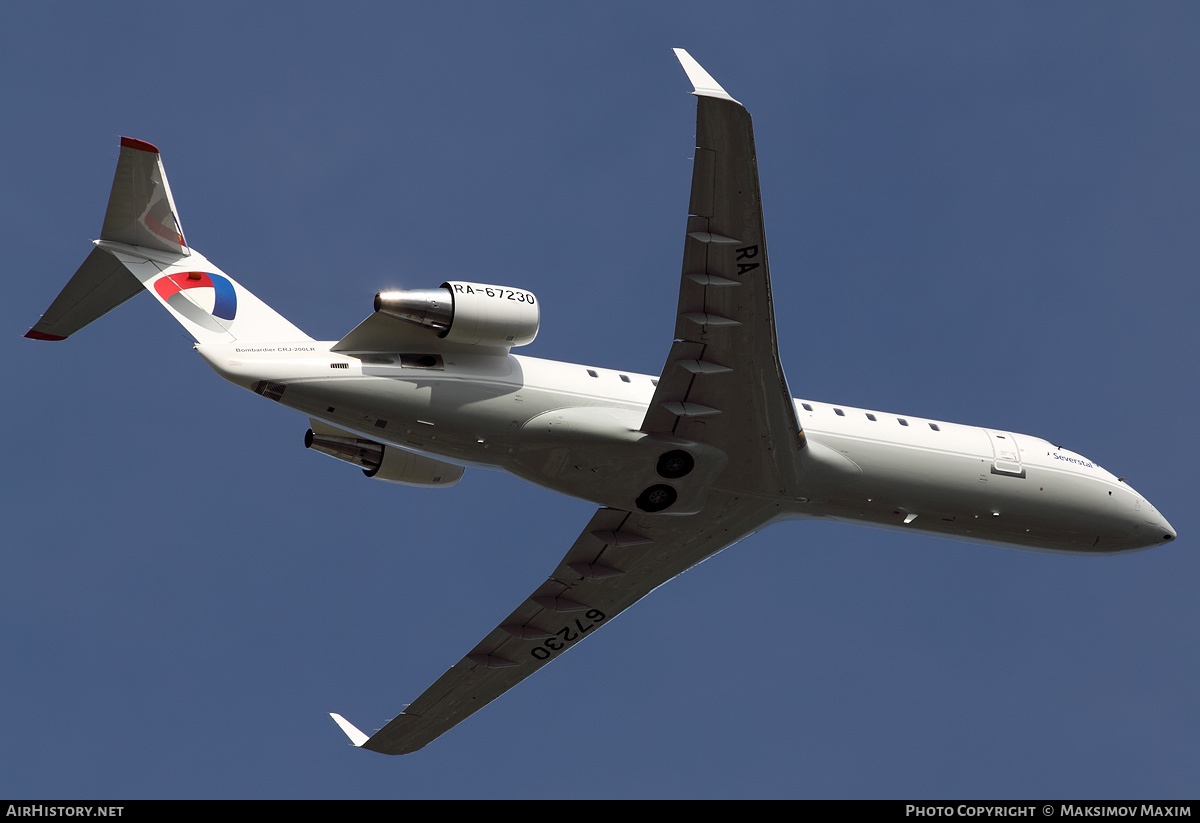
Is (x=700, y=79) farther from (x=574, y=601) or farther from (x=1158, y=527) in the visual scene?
(x=1158, y=527)

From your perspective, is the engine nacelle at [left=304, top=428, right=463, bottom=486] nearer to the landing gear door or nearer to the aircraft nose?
the landing gear door

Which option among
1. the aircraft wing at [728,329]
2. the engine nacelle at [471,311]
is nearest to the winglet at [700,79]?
the aircraft wing at [728,329]

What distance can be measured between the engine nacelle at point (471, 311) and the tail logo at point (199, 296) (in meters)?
3.11

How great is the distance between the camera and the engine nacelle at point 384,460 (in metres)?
24.1

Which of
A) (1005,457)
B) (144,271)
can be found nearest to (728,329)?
(1005,457)

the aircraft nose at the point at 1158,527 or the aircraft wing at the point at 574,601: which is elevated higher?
the aircraft nose at the point at 1158,527

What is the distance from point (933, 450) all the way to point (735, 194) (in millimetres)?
8197

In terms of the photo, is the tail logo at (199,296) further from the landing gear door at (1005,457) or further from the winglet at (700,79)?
the landing gear door at (1005,457)

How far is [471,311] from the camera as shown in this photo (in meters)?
22.0

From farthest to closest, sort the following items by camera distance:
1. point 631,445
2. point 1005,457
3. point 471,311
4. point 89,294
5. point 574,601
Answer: point 574,601
point 1005,457
point 89,294
point 631,445
point 471,311

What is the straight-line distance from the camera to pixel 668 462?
2344cm
